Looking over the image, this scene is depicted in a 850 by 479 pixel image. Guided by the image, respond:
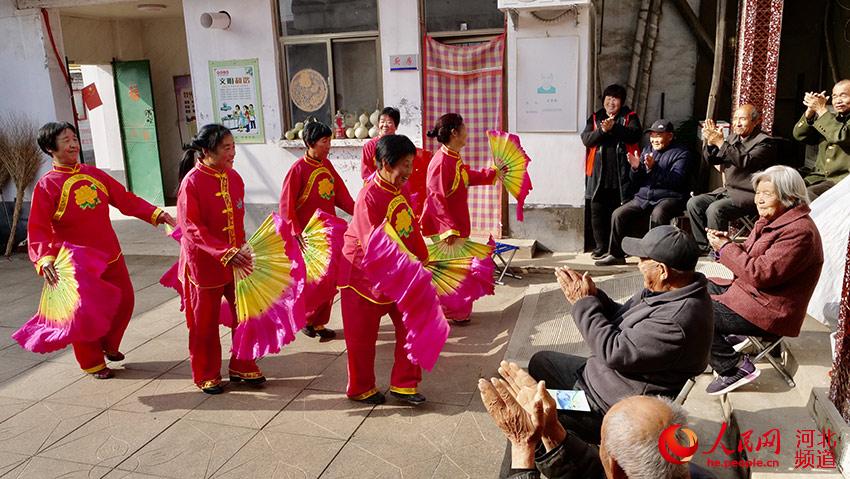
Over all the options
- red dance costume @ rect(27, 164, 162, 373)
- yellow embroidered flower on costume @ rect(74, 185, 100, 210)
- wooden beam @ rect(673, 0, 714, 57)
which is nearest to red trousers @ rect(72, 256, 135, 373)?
red dance costume @ rect(27, 164, 162, 373)

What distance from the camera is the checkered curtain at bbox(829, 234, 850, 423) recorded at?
283 cm

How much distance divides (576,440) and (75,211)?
388 centimetres

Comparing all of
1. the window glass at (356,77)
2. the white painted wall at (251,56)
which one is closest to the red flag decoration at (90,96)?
the white painted wall at (251,56)

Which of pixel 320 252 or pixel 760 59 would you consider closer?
pixel 320 252

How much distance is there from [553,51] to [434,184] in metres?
2.59

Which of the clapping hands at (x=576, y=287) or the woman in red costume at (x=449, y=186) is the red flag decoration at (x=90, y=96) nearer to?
the woman in red costume at (x=449, y=186)

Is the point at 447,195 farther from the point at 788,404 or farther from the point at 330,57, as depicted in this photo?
the point at 330,57

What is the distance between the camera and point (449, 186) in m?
5.33

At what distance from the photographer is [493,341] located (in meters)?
5.13

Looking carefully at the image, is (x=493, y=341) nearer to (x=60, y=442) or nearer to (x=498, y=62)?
(x=60, y=442)

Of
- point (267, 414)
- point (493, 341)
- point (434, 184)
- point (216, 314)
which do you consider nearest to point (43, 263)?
point (216, 314)

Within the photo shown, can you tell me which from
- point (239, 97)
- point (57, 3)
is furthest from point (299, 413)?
point (57, 3)

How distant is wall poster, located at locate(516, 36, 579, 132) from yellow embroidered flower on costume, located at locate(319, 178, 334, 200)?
2.79m

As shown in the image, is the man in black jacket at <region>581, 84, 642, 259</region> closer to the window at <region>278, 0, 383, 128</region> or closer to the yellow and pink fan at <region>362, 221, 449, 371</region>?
the window at <region>278, 0, 383, 128</region>
